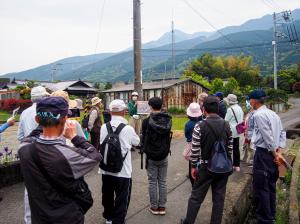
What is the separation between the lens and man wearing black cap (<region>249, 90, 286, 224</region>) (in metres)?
5.00

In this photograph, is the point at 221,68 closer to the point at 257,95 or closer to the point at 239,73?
the point at 239,73

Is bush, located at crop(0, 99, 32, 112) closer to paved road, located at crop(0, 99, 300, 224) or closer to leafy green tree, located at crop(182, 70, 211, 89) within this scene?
leafy green tree, located at crop(182, 70, 211, 89)

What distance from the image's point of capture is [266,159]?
5098 millimetres

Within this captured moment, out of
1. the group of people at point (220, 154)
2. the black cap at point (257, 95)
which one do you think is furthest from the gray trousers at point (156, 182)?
the black cap at point (257, 95)

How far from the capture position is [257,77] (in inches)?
2282

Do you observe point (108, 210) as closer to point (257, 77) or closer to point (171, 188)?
point (171, 188)

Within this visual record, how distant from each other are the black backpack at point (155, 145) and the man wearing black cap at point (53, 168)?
2.58 metres

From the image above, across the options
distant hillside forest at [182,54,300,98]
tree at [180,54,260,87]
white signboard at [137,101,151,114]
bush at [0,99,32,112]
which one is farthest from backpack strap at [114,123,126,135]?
tree at [180,54,260,87]

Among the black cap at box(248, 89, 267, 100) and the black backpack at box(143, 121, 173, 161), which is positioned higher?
the black cap at box(248, 89, 267, 100)

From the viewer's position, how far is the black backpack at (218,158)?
14.5 ft

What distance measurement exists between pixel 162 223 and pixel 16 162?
3562mm

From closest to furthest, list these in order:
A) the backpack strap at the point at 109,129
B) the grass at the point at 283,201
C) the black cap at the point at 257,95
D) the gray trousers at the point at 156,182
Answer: the backpack strap at the point at 109,129
the black cap at the point at 257,95
the gray trousers at the point at 156,182
the grass at the point at 283,201

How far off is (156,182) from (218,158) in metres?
1.42

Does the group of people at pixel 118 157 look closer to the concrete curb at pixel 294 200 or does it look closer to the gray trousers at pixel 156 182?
the gray trousers at pixel 156 182
